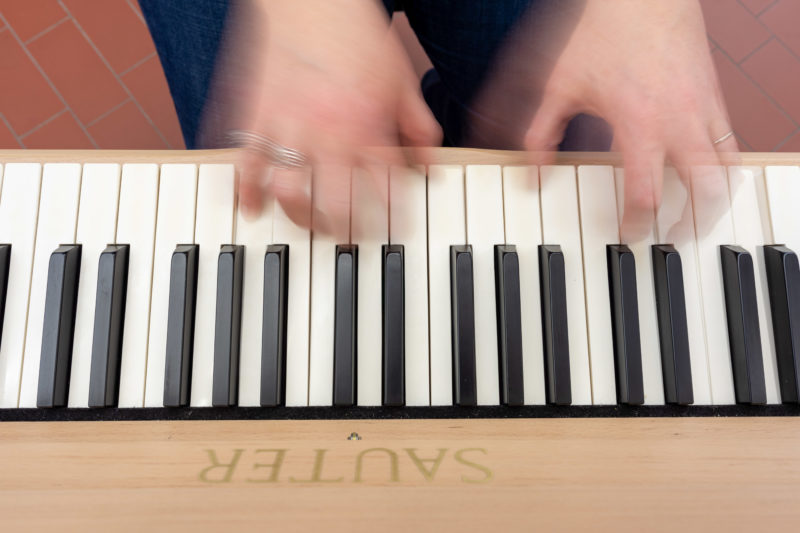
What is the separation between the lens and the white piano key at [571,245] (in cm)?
79

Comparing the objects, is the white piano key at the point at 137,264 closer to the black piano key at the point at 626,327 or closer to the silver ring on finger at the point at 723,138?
the black piano key at the point at 626,327

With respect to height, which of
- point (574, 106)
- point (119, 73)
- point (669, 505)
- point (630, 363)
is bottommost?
point (669, 505)

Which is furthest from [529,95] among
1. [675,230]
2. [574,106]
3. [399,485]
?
[399,485]

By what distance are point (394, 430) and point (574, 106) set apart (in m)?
0.61

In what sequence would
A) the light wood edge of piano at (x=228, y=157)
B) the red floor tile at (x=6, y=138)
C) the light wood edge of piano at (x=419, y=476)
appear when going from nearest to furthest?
the light wood edge of piano at (x=419, y=476)
the light wood edge of piano at (x=228, y=157)
the red floor tile at (x=6, y=138)

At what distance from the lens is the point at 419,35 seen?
4.11ft

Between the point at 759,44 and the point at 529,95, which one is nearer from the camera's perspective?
the point at 529,95

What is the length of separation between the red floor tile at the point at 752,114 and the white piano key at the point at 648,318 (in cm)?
134

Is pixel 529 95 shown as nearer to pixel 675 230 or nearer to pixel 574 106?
pixel 574 106

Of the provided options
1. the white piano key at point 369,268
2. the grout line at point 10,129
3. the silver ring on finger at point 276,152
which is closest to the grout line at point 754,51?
the white piano key at point 369,268

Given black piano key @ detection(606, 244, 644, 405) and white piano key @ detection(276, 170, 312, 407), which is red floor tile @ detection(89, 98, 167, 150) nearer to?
white piano key @ detection(276, 170, 312, 407)

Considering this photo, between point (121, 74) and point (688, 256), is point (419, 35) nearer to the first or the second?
point (688, 256)

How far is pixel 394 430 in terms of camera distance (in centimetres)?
70

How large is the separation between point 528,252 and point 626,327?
176 millimetres
